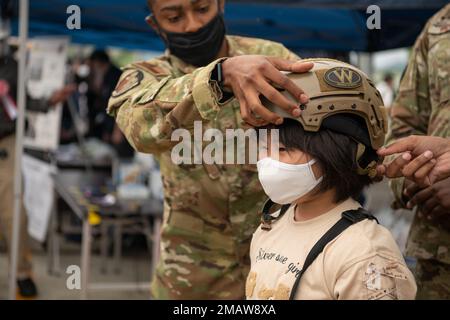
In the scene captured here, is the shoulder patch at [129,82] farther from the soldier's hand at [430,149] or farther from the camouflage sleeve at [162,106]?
the soldier's hand at [430,149]

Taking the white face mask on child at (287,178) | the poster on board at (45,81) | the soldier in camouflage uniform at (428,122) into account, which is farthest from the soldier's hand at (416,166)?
the poster on board at (45,81)

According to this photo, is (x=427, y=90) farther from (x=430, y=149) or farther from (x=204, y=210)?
(x=204, y=210)

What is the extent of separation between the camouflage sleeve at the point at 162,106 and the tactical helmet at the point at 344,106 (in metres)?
0.19

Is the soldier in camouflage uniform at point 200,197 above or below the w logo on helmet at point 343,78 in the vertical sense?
below

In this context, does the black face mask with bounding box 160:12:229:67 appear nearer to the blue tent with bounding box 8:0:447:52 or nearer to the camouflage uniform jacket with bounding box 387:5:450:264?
the camouflage uniform jacket with bounding box 387:5:450:264

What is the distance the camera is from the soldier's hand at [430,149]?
193cm

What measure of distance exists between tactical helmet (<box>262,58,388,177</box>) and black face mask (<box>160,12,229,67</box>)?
2.60 ft

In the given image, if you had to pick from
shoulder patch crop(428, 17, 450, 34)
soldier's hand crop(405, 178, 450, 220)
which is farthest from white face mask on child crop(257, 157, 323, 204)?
shoulder patch crop(428, 17, 450, 34)

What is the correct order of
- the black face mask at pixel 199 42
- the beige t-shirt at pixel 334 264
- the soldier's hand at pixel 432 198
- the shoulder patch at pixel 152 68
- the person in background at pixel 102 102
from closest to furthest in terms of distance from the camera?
the beige t-shirt at pixel 334 264
the soldier's hand at pixel 432 198
the shoulder patch at pixel 152 68
the black face mask at pixel 199 42
the person in background at pixel 102 102

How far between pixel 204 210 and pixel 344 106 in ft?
3.34

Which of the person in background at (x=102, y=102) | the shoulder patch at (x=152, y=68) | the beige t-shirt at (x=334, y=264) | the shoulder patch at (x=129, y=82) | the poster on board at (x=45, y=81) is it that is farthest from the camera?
the person in background at (x=102, y=102)

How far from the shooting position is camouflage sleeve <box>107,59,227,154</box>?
1970 mm
